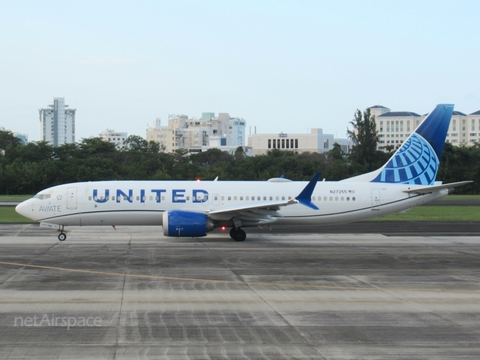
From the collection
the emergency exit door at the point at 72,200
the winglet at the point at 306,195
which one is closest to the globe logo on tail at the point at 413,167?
the winglet at the point at 306,195

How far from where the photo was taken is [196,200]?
30984 millimetres

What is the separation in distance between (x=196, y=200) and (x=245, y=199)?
2630mm

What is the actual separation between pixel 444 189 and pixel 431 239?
2697 mm

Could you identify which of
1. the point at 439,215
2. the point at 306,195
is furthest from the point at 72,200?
the point at 439,215

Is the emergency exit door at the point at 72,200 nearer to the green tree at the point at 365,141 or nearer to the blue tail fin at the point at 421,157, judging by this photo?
the blue tail fin at the point at 421,157

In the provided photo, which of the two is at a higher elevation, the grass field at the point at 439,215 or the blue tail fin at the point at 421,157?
the blue tail fin at the point at 421,157

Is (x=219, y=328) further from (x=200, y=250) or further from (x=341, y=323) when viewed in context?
(x=200, y=250)

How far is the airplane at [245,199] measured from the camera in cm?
2961

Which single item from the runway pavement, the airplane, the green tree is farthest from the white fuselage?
the green tree

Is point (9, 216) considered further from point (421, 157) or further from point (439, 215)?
point (439, 215)

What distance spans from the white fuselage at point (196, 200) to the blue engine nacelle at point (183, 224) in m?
1.96

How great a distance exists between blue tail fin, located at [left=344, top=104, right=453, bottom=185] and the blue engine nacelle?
10.3m

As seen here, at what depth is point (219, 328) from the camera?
40.9ft

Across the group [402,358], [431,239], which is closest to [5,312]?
[402,358]
